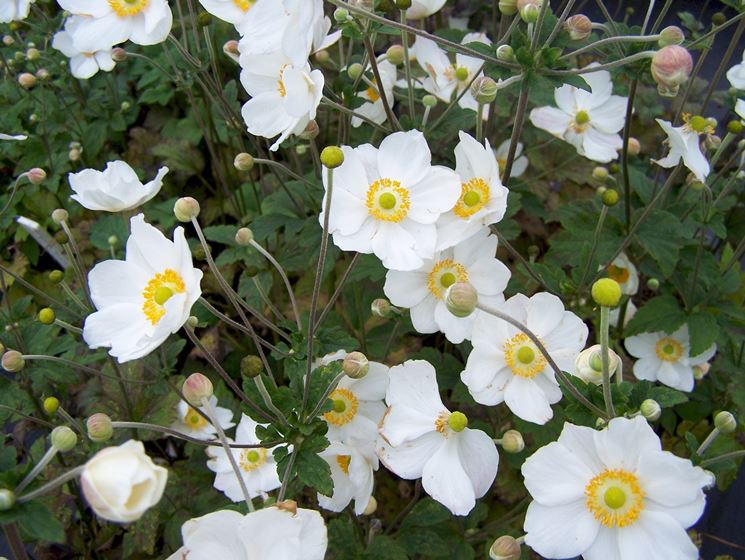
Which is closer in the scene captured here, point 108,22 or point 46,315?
point 46,315

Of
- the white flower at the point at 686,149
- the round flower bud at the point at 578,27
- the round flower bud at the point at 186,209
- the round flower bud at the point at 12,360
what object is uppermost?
the round flower bud at the point at 578,27

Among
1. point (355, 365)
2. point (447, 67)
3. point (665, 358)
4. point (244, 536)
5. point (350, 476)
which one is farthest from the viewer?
point (447, 67)

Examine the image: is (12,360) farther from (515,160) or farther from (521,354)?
(515,160)

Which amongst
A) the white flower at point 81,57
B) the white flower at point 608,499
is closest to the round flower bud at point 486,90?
the white flower at point 608,499

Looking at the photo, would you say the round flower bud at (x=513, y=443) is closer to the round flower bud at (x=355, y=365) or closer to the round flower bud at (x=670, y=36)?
the round flower bud at (x=355, y=365)

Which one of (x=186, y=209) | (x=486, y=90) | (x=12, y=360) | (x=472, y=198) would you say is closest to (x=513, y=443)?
(x=472, y=198)

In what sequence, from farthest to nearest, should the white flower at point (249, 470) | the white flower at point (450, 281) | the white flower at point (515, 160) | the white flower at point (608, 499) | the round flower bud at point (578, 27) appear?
the white flower at point (515, 160)
the white flower at point (249, 470)
the white flower at point (450, 281)
the round flower bud at point (578, 27)
the white flower at point (608, 499)

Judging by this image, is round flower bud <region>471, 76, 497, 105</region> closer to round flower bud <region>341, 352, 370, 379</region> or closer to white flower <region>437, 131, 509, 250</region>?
white flower <region>437, 131, 509, 250</region>
